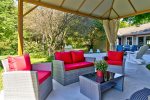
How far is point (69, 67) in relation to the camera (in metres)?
4.51

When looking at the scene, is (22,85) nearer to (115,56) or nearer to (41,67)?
(41,67)

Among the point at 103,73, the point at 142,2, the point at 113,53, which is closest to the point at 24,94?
the point at 103,73

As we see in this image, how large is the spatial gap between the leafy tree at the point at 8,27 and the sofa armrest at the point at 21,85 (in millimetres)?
7526

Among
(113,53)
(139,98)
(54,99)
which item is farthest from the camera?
(113,53)

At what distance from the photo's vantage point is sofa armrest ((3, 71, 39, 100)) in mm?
2873

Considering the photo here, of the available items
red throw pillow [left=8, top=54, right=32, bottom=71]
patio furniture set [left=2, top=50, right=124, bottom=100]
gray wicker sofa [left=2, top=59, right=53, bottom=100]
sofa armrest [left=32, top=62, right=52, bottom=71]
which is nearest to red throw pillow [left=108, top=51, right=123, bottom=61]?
patio furniture set [left=2, top=50, right=124, bottom=100]

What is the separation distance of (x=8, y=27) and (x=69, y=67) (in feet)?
23.7

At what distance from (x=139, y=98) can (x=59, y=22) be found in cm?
974

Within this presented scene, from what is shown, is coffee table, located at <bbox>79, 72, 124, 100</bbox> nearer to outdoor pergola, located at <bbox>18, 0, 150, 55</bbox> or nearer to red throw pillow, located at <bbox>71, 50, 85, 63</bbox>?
red throw pillow, located at <bbox>71, 50, 85, 63</bbox>

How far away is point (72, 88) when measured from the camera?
13.8ft

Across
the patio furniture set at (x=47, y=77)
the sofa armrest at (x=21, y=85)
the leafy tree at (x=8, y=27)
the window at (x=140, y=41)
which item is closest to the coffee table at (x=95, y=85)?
the patio furniture set at (x=47, y=77)

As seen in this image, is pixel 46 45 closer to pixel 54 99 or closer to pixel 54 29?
pixel 54 29

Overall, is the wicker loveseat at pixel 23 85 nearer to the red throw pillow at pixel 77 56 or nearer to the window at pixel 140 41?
the red throw pillow at pixel 77 56

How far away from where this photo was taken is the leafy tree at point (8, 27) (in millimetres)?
9664
